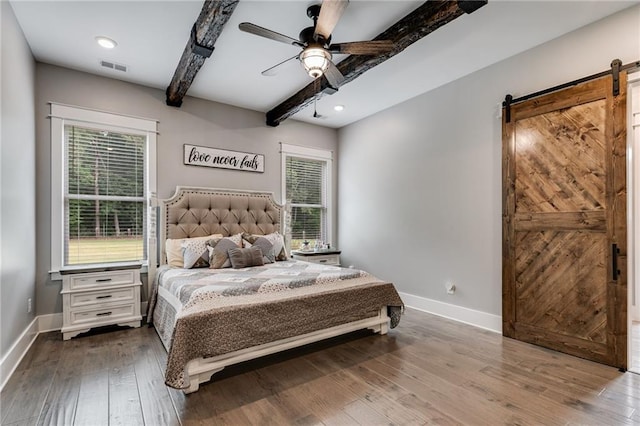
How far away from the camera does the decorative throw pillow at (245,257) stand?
11.6 ft

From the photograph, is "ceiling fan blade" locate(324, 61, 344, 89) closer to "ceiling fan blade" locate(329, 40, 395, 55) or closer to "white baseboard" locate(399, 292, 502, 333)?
"ceiling fan blade" locate(329, 40, 395, 55)

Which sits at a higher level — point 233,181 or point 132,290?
point 233,181

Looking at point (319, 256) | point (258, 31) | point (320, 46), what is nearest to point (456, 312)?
point (319, 256)

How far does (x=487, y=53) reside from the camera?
323 cm

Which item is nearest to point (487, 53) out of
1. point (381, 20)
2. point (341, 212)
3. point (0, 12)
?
point (381, 20)

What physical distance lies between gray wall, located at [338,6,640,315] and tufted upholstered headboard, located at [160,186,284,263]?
1592mm

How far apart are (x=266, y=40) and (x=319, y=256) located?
3.02 m

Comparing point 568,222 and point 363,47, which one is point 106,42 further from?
point 568,222

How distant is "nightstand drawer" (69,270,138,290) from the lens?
3238mm

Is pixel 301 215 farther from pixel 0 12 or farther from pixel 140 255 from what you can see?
pixel 0 12

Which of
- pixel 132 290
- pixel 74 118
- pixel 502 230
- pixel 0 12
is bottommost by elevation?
pixel 132 290

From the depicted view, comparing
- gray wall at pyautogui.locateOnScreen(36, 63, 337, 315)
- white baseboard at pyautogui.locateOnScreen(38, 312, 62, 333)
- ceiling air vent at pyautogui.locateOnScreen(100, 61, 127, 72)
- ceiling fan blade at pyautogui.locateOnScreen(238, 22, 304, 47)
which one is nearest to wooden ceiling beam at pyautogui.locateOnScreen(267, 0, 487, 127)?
ceiling fan blade at pyautogui.locateOnScreen(238, 22, 304, 47)

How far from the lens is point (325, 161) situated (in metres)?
5.72

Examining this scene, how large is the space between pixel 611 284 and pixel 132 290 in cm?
465
